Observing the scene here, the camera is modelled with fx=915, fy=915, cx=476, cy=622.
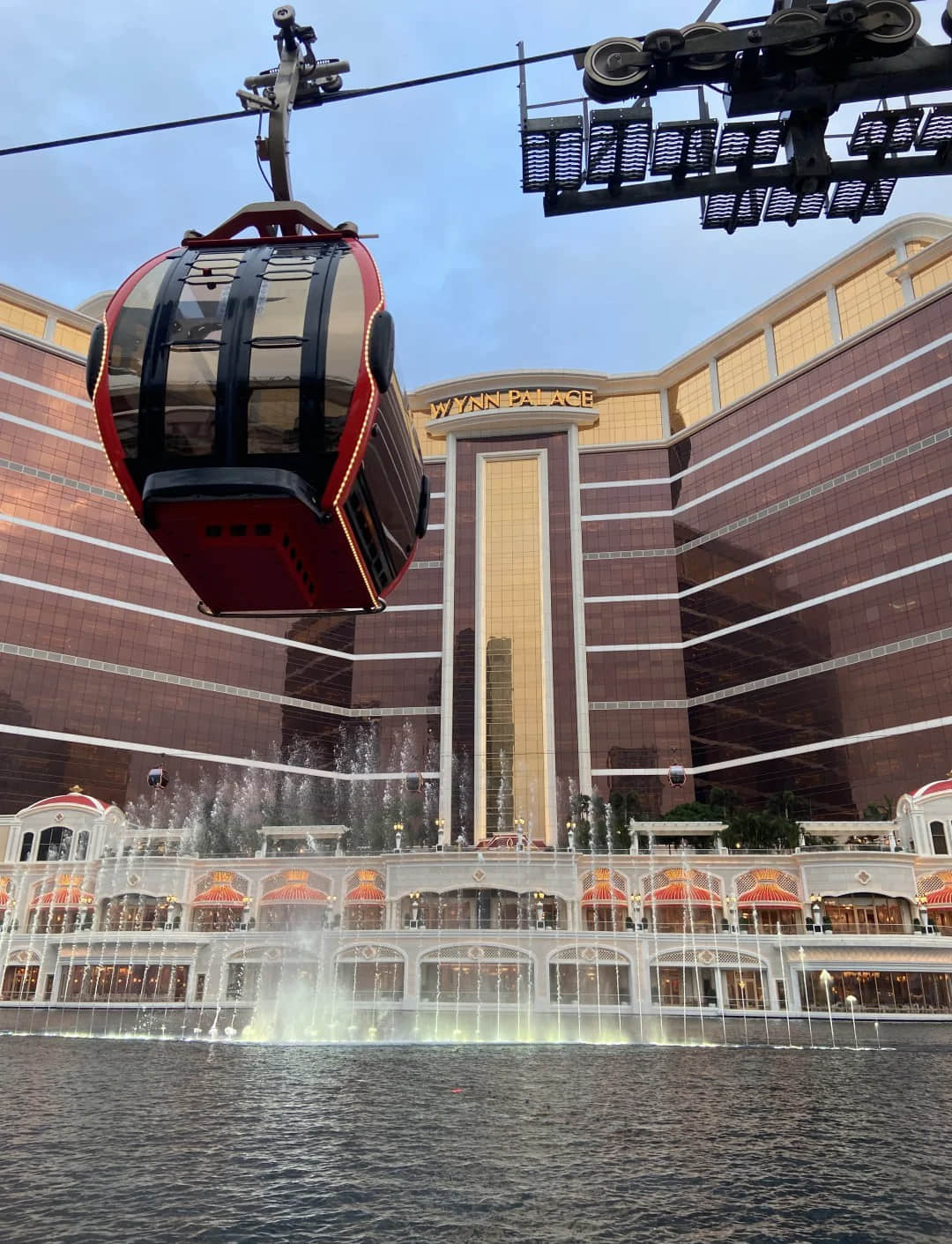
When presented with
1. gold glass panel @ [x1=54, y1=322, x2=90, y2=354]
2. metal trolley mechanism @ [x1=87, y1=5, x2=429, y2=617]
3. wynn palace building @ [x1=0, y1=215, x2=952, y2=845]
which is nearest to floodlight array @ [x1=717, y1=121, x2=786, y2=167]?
metal trolley mechanism @ [x1=87, y1=5, x2=429, y2=617]

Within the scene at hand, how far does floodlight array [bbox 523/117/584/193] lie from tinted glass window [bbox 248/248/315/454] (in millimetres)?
2760

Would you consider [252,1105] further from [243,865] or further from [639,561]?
[639,561]

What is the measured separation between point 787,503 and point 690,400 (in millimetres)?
19278

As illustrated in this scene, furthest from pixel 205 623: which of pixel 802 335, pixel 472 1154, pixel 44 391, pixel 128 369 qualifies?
pixel 128 369

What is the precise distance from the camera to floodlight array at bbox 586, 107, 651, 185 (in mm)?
9156

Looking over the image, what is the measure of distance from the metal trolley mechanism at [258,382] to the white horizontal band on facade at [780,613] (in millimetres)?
75994

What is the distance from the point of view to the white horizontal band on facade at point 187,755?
259ft

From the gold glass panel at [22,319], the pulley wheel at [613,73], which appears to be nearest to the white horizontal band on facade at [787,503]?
the gold glass panel at [22,319]

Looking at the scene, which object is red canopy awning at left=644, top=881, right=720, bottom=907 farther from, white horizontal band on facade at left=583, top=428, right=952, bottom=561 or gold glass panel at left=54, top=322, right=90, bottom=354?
gold glass panel at left=54, top=322, right=90, bottom=354

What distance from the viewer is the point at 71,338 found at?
93.6m

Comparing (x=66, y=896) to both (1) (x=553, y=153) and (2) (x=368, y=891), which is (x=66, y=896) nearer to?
(2) (x=368, y=891)

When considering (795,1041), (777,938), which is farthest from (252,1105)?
(777,938)

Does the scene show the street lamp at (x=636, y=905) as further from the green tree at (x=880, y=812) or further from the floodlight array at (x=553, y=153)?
the floodlight array at (x=553, y=153)

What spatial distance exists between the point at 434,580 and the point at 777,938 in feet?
192
